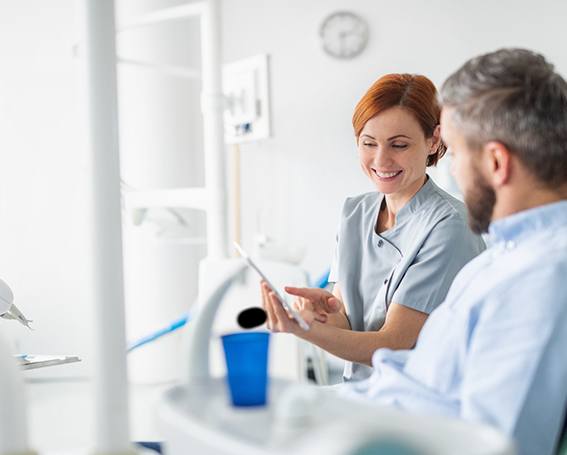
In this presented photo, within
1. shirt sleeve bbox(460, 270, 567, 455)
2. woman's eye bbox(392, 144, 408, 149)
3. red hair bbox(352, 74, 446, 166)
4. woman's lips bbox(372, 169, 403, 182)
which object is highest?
red hair bbox(352, 74, 446, 166)

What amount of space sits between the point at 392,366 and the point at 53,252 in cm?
384

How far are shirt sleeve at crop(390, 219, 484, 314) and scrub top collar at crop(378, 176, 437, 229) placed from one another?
11cm

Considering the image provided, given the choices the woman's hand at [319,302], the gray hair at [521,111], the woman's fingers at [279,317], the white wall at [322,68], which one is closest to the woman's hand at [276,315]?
the woman's fingers at [279,317]

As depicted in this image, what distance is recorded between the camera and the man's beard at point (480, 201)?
1078mm

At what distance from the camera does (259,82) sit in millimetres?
3502

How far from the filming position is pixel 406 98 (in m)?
1.66

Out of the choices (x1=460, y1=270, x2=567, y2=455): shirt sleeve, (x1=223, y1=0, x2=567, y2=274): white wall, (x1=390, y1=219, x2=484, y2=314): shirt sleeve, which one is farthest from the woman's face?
(x1=223, y1=0, x2=567, y2=274): white wall

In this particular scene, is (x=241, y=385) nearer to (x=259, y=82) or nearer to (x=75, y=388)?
(x=259, y=82)

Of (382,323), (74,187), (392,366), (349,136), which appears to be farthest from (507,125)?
(74,187)

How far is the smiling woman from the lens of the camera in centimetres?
158

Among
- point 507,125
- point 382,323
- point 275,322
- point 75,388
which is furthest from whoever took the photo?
point 75,388

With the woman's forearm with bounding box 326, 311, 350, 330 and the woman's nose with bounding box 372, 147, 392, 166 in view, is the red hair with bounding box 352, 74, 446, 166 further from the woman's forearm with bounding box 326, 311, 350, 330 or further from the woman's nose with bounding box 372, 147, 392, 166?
the woman's forearm with bounding box 326, 311, 350, 330

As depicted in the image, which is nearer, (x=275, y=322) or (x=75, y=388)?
(x=275, y=322)

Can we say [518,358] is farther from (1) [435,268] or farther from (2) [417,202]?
(2) [417,202]
